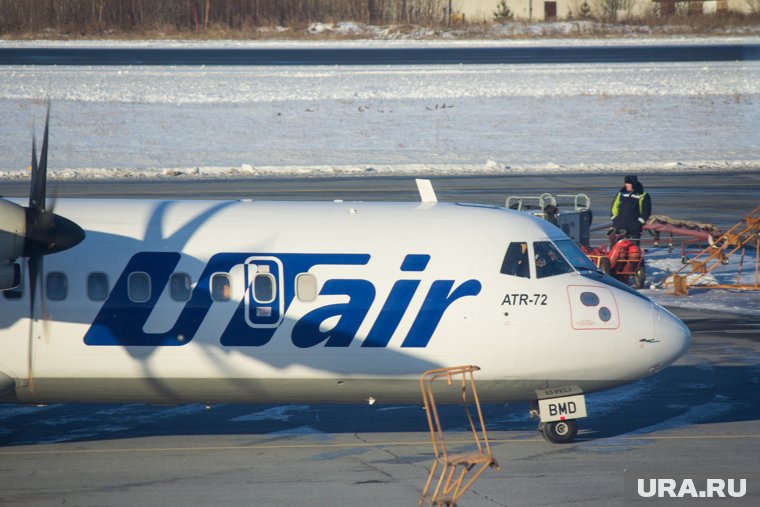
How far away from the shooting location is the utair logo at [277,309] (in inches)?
532

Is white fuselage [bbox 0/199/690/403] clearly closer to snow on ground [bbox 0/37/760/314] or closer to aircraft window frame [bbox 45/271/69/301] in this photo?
aircraft window frame [bbox 45/271/69/301]

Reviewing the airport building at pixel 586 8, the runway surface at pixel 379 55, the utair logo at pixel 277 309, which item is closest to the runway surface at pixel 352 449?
the utair logo at pixel 277 309

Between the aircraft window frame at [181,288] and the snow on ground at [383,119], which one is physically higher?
the snow on ground at [383,119]

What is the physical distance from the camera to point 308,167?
42250 mm

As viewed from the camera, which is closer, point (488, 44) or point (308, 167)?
point (308, 167)

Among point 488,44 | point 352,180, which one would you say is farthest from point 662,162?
point 488,44

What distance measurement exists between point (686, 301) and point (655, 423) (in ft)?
29.0

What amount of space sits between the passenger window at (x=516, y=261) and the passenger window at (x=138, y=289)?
4689 mm

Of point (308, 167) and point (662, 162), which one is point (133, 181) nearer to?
point (308, 167)

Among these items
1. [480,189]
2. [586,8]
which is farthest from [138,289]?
[586,8]

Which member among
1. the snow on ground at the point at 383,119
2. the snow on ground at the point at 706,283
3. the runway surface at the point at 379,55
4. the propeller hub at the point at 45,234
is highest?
the runway surface at the point at 379,55

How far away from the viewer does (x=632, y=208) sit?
2461 centimetres

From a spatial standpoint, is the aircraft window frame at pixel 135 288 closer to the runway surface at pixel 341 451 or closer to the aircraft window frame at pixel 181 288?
the aircraft window frame at pixel 181 288

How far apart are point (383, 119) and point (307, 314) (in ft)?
122
